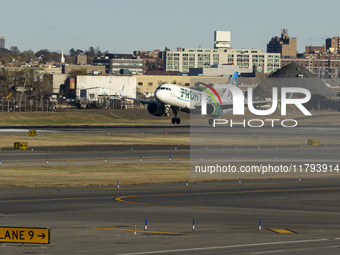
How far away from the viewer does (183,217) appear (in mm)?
50188

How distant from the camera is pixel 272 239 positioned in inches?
1620

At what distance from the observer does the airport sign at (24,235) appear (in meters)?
38.0

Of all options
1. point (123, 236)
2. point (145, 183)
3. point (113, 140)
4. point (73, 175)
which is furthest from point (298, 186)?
point (113, 140)

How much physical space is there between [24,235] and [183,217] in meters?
14.5

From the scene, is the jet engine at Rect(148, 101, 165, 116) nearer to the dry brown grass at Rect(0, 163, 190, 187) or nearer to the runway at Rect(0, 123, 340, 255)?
the runway at Rect(0, 123, 340, 255)

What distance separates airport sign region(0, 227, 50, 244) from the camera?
38013 millimetres

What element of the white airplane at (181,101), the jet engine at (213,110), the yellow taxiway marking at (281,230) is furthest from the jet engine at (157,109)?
the yellow taxiway marking at (281,230)

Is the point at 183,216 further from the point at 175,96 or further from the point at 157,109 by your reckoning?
the point at 157,109

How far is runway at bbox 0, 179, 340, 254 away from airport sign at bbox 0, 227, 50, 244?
0.38 metres

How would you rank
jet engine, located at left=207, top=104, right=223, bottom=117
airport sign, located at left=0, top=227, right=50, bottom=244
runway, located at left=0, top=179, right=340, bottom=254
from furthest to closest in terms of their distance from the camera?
jet engine, located at left=207, top=104, right=223, bottom=117, runway, located at left=0, top=179, right=340, bottom=254, airport sign, located at left=0, top=227, right=50, bottom=244

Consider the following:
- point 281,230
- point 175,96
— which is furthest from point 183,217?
point 175,96

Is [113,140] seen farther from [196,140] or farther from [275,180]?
[275,180]

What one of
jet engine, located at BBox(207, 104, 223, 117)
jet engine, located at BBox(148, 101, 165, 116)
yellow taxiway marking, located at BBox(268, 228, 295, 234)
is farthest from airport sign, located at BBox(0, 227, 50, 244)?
jet engine, located at BBox(207, 104, 223, 117)

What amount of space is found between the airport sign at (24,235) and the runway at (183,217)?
0.38m
